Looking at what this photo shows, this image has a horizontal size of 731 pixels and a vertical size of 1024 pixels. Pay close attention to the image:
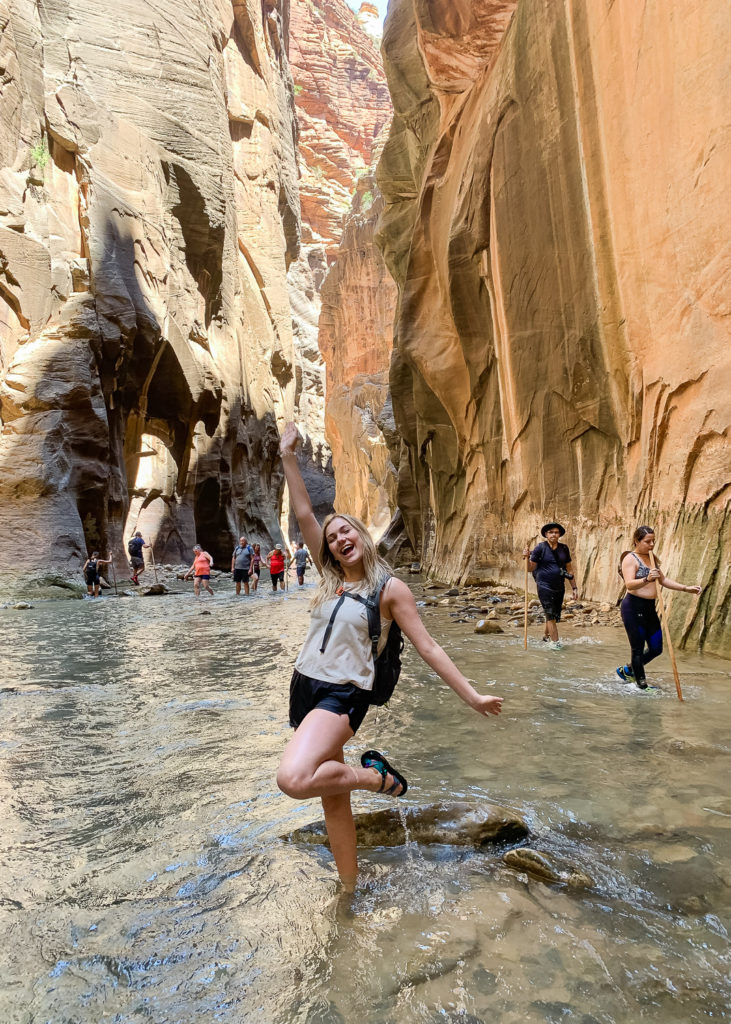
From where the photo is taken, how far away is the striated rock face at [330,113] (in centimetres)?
7631

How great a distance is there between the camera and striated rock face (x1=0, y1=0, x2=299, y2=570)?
63.0 ft

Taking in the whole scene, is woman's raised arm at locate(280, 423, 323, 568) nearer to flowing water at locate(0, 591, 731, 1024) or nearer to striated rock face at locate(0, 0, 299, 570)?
flowing water at locate(0, 591, 731, 1024)

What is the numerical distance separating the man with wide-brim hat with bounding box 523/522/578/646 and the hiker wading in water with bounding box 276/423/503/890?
230 inches

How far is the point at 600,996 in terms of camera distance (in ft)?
6.03

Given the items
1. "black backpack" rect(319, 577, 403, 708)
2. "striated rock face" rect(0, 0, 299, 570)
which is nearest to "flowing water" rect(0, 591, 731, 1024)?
"black backpack" rect(319, 577, 403, 708)

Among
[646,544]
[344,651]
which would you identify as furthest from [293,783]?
[646,544]

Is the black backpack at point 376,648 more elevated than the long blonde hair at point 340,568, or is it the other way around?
the long blonde hair at point 340,568

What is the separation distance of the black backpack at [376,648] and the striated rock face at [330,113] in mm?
64569

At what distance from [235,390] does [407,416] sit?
1187 centimetres

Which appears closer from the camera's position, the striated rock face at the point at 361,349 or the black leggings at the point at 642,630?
the black leggings at the point at 642,630

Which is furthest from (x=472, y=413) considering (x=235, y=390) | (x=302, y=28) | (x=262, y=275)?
(x=302, y=28)

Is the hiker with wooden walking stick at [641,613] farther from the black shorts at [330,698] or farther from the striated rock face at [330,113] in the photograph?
the striated rock face at [330,113]

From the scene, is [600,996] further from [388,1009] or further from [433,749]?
[433,749]

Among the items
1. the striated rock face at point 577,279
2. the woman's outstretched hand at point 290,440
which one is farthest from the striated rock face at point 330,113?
the woman's outstretched hand at point 290,440
